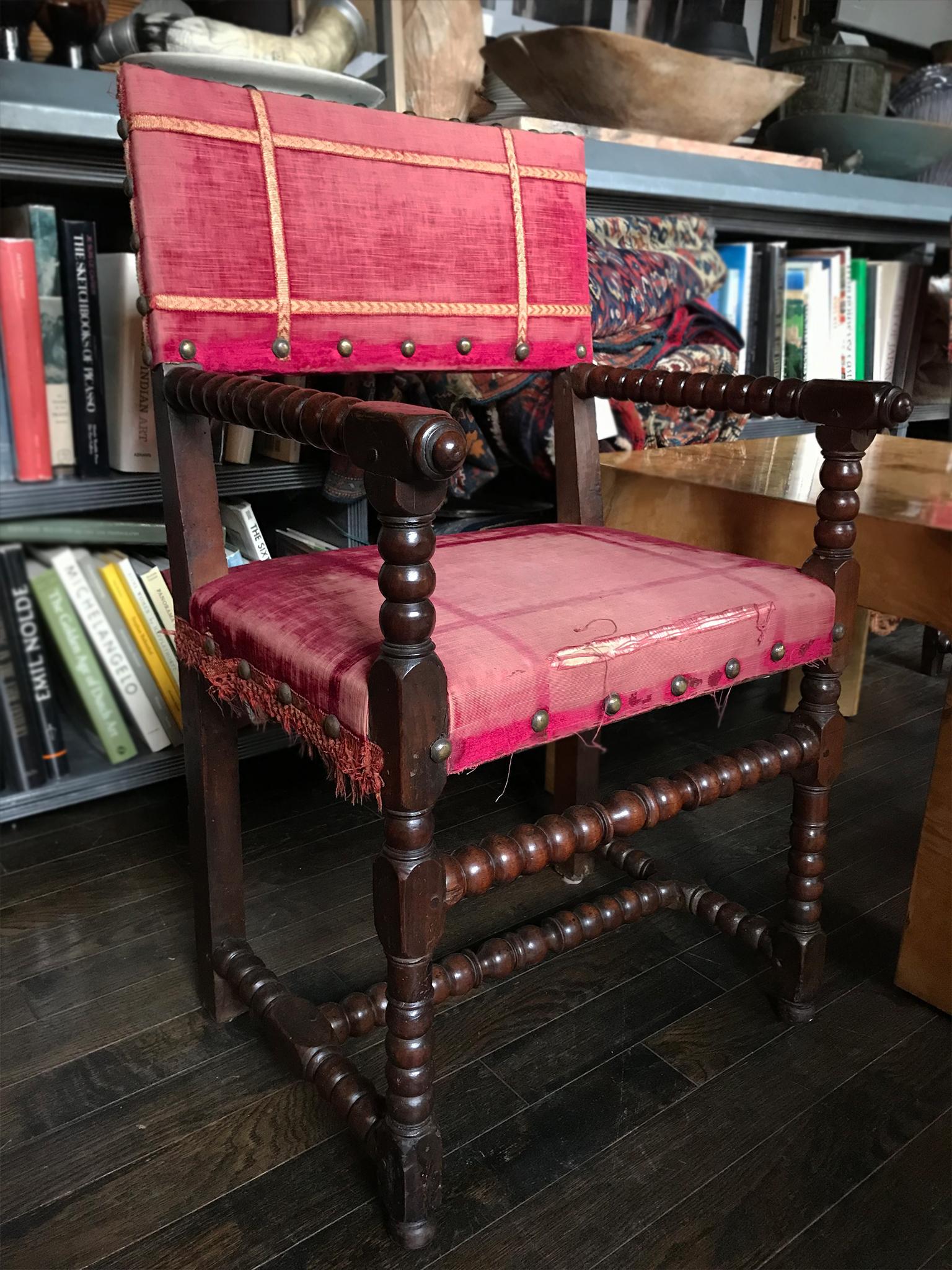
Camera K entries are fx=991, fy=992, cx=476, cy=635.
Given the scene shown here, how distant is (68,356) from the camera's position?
1.32 m

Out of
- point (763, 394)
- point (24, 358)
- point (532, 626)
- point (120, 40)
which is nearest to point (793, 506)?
point (763, 394)

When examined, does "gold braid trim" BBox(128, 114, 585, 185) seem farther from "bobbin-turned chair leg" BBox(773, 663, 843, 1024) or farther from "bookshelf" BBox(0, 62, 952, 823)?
"bobbin-turned chair leg" BBox(773, 663, 843, 1024)

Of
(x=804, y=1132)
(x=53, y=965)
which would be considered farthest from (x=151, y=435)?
(x=804, y=1132)

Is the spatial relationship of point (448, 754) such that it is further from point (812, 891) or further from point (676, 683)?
point (812, 891)

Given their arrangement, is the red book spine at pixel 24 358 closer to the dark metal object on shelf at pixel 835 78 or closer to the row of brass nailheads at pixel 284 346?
the row of brass nailheads at pixel 284 346

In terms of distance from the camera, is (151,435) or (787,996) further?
(151,435)

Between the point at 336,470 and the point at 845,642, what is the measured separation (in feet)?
2.61

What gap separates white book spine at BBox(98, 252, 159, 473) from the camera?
1337 mm

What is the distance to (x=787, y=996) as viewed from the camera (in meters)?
1.07

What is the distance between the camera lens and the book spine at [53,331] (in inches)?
49.8

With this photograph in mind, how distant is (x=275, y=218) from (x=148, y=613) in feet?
2.29

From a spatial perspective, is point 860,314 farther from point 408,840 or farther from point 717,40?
point 408,840

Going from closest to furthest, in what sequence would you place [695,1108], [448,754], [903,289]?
[448,754], [695,1108], [903,289]

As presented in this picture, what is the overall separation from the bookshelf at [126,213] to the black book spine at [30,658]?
0.05 metres
